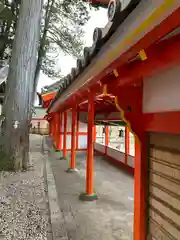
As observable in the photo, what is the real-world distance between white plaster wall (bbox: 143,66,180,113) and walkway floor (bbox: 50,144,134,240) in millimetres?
2064

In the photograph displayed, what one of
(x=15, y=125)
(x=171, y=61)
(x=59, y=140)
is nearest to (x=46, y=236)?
(x=171, y=61)

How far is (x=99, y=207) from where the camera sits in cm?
414

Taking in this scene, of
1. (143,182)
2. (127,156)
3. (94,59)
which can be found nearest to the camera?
(94,59)

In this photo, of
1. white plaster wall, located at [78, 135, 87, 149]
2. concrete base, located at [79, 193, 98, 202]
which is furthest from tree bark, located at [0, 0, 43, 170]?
white plaster wall, located at [78, 135, 87, 149]

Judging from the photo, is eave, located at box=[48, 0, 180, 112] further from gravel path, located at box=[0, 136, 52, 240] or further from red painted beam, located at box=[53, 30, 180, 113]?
gravel path, located at box=[0, 136, 52, 240]

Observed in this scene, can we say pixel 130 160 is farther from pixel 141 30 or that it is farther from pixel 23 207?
pixel 141 30

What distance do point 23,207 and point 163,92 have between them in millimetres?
3139

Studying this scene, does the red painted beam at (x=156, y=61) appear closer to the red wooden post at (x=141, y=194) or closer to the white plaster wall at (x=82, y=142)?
the red wooden post at (x=141, y=194)

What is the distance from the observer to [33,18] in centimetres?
656

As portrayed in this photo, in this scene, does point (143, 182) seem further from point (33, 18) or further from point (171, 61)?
point (33, 18)

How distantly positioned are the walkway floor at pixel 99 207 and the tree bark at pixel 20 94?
1391 millimetres

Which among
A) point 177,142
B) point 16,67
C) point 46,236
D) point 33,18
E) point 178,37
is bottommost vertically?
point 46,236

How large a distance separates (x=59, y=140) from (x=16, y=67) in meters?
6.11

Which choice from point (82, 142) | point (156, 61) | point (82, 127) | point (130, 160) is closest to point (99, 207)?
point (156, 61)
